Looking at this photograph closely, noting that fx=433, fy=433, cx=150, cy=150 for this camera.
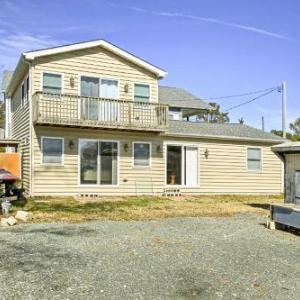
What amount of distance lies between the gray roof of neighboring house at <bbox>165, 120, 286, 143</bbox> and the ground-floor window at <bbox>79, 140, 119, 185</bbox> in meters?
2.97

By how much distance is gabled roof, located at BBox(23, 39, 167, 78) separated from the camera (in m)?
18.0

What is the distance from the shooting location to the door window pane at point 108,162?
19422 mm

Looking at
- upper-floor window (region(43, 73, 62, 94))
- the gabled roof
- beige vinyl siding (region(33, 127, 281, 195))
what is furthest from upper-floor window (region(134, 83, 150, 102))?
upper-floor window (region(43, 73, 62, 94))

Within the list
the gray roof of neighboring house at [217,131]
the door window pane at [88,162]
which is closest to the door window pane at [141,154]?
the gray roof of neighboring house at [217,131]

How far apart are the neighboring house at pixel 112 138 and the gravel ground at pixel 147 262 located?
7766mm

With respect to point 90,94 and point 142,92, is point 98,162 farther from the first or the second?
point 142,92

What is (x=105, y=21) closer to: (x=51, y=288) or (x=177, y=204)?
(x=177, y=204)

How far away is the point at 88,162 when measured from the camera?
62.8ft

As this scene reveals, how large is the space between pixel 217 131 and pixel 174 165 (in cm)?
328

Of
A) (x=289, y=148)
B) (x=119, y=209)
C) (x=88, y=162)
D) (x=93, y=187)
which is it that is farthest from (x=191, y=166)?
(x=289, y=148)

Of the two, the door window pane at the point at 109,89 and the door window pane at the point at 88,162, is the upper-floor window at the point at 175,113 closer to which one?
the door window pane at the point at 109,89

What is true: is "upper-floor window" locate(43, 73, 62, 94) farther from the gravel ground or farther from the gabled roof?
the gravel ground

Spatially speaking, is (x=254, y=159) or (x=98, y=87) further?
(x=254, y=159)

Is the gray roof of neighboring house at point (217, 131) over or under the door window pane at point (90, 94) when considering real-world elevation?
under
